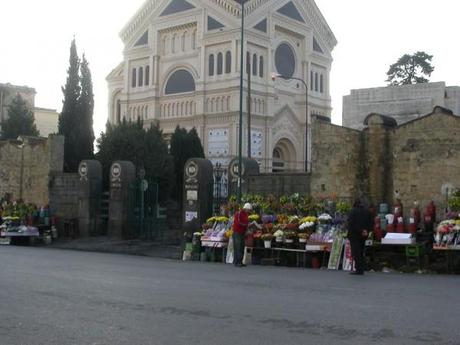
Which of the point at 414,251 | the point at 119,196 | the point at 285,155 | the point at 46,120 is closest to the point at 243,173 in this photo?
the point at 119,196

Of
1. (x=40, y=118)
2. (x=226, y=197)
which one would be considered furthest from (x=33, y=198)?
(x=40, y=118)

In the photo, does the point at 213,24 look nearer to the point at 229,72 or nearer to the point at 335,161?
the point at 229,72

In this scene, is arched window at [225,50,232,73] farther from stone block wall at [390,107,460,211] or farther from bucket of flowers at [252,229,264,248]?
bucket of flowers at [252,229,264,248]

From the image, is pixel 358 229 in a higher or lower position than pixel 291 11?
lower

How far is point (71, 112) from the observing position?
163 feet

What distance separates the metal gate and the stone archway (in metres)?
42.8

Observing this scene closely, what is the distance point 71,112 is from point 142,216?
73.5 feet

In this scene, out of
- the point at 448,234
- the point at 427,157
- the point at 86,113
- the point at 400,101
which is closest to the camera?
the point at 448,234

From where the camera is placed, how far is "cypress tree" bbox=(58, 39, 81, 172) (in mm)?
48438

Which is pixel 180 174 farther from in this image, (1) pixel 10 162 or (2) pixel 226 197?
(2) pixel 226 197

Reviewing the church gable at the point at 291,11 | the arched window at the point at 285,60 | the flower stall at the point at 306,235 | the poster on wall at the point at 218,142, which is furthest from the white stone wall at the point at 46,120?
the flower stall at the point at 306,235

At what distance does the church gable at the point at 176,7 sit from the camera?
238ft

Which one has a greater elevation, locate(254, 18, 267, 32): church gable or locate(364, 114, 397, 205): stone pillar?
locate(254, 18, 267, 32): church gable

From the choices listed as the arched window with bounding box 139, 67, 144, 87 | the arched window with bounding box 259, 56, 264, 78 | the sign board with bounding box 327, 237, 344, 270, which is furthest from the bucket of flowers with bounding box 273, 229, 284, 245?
the arched window with bounding box 139, 67, 144, 87
